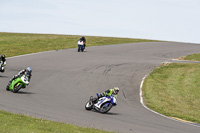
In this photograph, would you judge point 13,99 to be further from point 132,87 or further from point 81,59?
point 81,59

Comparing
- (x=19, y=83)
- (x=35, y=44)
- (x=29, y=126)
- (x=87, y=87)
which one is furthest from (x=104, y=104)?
(x=35, y=44)

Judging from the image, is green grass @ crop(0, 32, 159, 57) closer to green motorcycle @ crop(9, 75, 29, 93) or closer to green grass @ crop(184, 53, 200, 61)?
green grass @ crop(184, 53, 200, 61)

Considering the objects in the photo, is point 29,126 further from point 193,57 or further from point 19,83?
point 193,57

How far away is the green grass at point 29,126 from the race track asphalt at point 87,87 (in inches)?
56.9

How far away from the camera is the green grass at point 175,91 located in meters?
19.4

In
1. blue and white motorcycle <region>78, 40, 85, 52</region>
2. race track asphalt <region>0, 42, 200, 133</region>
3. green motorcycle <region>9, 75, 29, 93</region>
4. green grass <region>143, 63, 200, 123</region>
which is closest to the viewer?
race track asphalt <region>0, 42, 200, 133</region>

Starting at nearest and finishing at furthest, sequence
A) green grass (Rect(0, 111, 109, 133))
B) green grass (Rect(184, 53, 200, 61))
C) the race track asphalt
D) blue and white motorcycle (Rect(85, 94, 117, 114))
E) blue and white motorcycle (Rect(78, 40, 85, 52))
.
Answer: green grass (Rect(0, 111, 109, 133)), the race track asphalt, blue and white motorcycle (Rect(85, 94, 117, 114)), green grass (Rect(184, 53, 200, 61)), blue and white motorcycle (Rect(78, 40, 85, 52))

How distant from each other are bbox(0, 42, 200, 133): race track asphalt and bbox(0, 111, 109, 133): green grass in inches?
56.9

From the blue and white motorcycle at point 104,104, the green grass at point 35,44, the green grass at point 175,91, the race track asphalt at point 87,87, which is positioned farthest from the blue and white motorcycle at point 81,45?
the blue and white motorcycle at point 104,104

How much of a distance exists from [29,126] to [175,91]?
15.7m

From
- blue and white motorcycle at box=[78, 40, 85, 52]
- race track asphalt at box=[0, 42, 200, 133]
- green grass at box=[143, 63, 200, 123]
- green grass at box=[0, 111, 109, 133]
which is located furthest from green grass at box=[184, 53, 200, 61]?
green grass at box=[0, 111, 109, 133]

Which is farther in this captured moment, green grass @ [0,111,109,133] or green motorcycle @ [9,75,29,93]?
green motorcycle @ [9,75,29,93]

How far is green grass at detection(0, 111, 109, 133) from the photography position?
32.3 ft

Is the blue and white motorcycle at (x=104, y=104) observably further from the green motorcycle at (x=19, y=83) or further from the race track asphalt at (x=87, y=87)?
the green motorcycle at (x=19, y=83)
